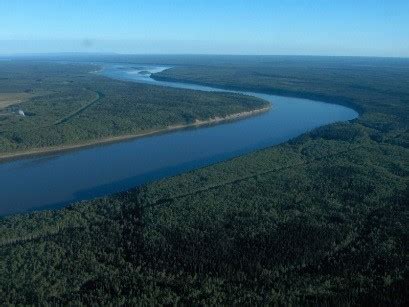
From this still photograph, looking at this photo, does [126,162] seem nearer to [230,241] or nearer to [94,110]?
[230,241]

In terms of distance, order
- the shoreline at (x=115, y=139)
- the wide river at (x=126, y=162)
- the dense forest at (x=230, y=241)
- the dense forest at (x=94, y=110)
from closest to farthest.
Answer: the dense forest at (x=230, y=241)
the wide river at (x=126, y=162)
the shoreline at (x=115, y=139)
the dense forest at (x=94, y=110)

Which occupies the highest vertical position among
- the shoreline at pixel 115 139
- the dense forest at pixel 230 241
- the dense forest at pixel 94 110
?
the dense forest at pixel 230 241

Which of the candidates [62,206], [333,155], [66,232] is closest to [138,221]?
[66,232]

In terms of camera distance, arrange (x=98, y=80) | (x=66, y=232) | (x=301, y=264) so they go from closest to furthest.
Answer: (x=301, y=264) → (x=66, y=232) → (x=98, y=80)

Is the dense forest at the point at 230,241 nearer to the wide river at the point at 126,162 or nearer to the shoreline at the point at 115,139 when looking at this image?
the wide river at the point at 126,162

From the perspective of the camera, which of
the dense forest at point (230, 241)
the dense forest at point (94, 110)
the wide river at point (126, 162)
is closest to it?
the dense forest at point (230, 241)

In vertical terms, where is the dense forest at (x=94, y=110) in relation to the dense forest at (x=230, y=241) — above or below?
below

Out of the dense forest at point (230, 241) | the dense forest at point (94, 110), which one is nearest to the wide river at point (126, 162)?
the dense forest at point (94, 110)

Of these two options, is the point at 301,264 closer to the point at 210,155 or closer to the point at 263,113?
the point at 210,155
